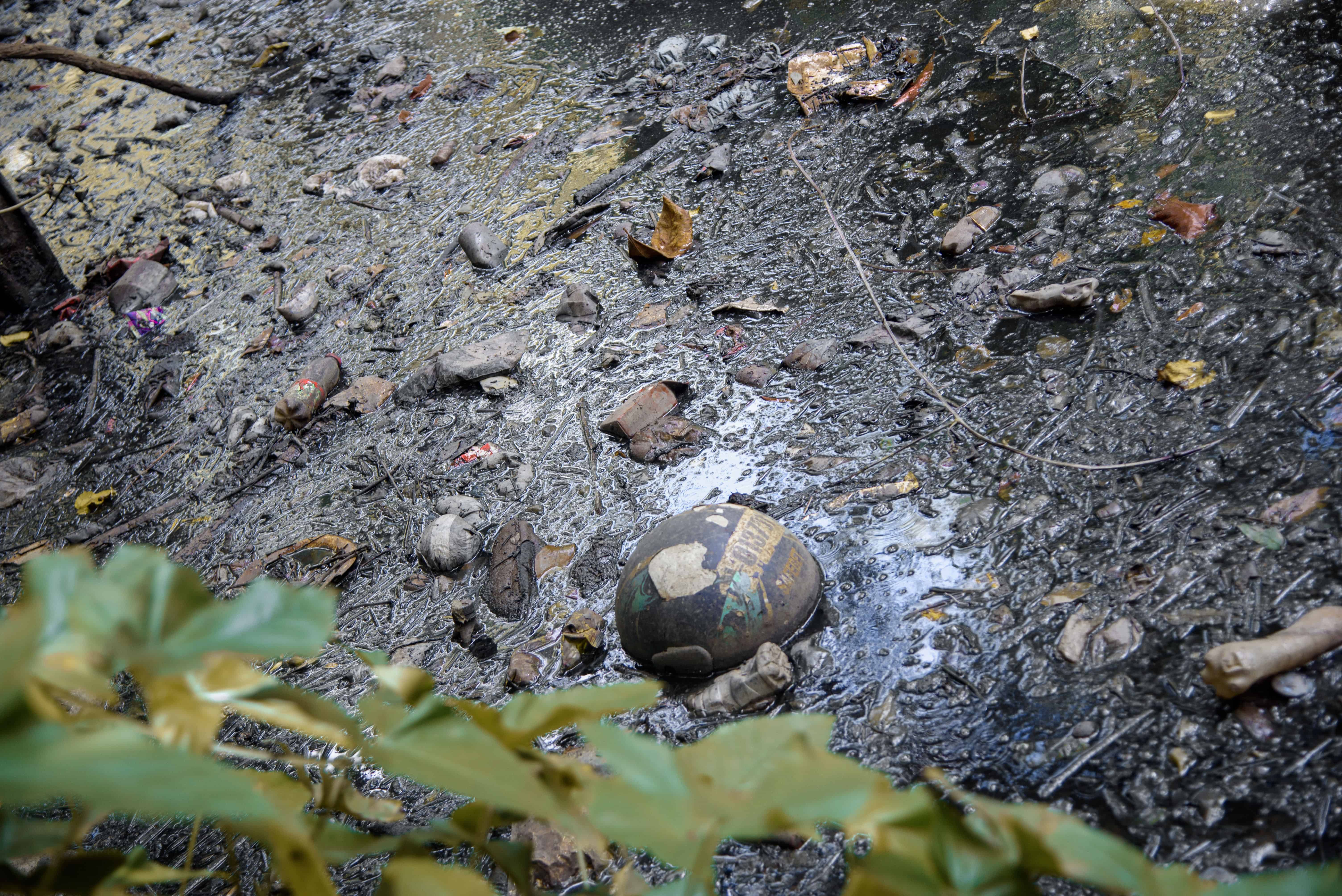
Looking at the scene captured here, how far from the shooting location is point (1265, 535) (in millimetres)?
2129

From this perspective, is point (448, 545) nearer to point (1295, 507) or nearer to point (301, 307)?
point (301, 307)

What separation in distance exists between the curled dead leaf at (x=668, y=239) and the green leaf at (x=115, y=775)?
360 cm

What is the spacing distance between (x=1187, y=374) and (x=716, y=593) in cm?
158

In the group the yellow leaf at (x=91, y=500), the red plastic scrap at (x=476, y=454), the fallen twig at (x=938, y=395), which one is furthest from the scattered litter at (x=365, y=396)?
the fallen twig at (x=938, y=395)

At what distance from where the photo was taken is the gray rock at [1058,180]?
3326 mm

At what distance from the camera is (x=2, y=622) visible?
0.43 metres

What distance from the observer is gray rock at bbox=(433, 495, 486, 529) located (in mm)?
3092

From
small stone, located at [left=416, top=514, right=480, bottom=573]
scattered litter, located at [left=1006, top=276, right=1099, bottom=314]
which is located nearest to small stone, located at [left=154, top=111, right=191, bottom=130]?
small stone, located at [left=416, top=514, right=480, bottom=573]

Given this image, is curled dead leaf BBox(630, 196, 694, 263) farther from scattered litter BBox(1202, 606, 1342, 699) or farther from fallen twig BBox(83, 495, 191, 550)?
scattered litter BBox(1202, 606, 1342, 699)

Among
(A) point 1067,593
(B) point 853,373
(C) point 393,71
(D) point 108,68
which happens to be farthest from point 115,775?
(C) point 393,71

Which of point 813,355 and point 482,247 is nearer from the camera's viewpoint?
point 813,355

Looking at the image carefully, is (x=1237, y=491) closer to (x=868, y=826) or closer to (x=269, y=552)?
(x=868, y=826)

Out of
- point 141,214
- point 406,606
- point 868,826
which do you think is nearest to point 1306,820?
point 868,826

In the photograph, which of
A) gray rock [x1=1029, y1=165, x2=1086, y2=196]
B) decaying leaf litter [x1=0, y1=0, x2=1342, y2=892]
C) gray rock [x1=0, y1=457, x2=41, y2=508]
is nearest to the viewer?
decaying leaf litter [x1=0, y1=0, x2=1342, y2=892]
